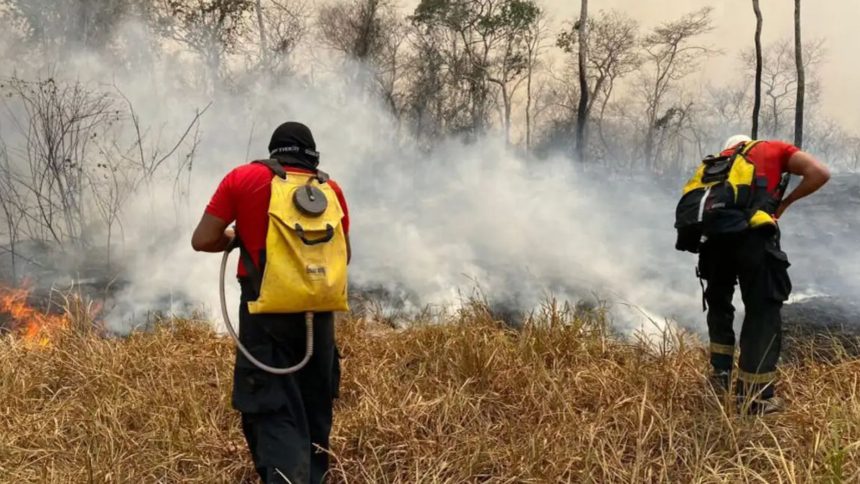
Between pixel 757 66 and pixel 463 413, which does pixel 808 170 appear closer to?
pixel 463 413

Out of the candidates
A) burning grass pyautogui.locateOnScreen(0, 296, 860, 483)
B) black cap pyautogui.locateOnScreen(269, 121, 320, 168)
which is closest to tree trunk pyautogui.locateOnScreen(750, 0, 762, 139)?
burning grass pyautogui.locateOnScreen(0, 296, 860, 483)

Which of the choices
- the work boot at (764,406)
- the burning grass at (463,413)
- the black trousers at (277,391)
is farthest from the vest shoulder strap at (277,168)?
the work boot at (764,406)

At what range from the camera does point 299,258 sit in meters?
2.22

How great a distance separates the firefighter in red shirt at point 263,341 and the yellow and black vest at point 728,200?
2155 mm

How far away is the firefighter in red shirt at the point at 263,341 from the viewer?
2299 millimetres

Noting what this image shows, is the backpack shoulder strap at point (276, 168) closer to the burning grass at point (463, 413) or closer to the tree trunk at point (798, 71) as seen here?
the burning grass at point (463, 413)

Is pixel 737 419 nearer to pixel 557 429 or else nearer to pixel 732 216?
pixel 557 429

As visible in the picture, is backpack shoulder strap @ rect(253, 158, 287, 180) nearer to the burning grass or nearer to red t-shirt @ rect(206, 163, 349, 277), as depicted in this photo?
red t-shirt @ rect(206, 163, 349, 277)

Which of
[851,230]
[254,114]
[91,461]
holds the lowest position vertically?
[91,461]

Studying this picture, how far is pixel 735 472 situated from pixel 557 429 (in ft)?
2.68

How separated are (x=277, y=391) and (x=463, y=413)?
1.24 m

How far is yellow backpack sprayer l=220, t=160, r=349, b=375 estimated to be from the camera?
7.25 feet

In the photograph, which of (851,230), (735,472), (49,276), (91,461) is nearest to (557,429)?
(735,472)

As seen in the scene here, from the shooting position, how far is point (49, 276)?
24.2ft
